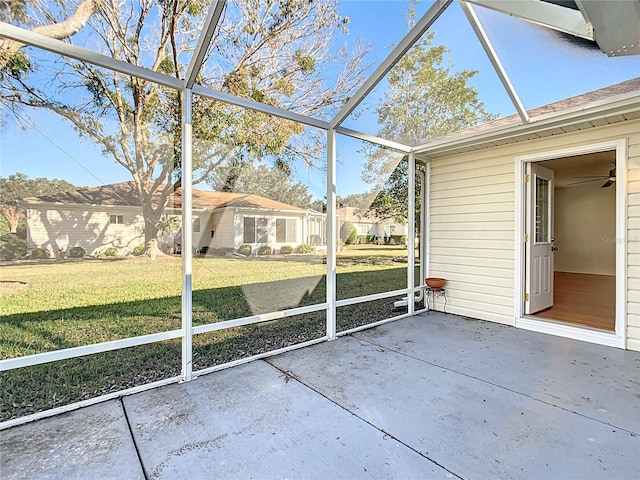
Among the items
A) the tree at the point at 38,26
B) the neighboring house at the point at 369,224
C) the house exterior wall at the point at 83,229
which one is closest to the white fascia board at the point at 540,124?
the neighboring house at the point at 369,224

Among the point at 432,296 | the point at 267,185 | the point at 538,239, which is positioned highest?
the point at 267,185

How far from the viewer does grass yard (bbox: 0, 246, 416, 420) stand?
257cm

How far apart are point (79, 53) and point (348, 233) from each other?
3160 millimetres

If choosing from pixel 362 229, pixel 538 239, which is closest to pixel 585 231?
pixel 538 239

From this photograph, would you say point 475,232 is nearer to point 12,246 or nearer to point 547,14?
point 547,14

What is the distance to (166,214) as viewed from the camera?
2846mm

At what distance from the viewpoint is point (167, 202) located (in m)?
2.84

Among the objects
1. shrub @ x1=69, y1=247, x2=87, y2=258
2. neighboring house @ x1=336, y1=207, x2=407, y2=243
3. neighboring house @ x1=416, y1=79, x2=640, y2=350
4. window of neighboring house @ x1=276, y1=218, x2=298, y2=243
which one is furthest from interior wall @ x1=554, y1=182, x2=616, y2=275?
shrub @ x1=69, y1=247, x2=87, y2=258

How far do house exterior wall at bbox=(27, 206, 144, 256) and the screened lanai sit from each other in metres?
0.01

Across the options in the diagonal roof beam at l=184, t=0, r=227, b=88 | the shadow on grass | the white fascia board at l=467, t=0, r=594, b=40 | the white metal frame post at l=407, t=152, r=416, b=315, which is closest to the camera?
the diagonal roof beam at l=184, t=0, r=227, b=88

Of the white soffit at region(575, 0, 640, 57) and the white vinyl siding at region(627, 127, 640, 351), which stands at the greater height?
the white soffit at region(575, 0, 640, 57)

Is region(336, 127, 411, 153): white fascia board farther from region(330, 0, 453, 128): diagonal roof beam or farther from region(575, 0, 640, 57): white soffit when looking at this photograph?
region(575, 0, 640, 57): white soffit

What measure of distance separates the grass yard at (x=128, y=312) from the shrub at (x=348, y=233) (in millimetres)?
187

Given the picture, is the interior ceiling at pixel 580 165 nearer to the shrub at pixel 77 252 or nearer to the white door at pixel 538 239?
the white door at pixel 538 239
